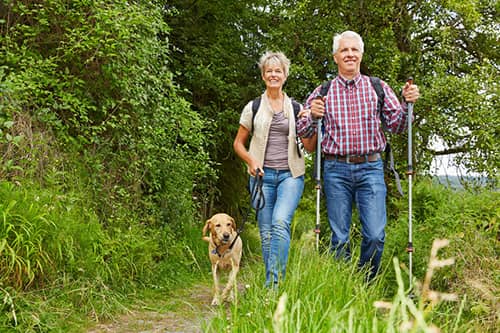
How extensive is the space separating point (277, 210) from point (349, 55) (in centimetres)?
143

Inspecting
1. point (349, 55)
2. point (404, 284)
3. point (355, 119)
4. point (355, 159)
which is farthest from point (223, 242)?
point (349, 55)

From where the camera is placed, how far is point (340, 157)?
15.9 ft

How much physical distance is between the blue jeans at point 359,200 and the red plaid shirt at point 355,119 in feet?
0.49

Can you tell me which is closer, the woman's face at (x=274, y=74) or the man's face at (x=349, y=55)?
the man's face at (x=349, y=55)

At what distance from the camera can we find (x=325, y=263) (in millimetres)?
3838

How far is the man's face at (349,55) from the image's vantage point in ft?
15.9

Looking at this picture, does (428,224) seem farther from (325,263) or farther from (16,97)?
(16,97)

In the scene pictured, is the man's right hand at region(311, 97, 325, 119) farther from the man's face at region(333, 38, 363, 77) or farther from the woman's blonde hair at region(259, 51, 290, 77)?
the woman's blonde hair at region(259, 51, 290, 77)

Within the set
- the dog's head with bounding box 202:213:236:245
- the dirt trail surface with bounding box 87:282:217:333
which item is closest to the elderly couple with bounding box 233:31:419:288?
the dirt trail surface with bounding box 87:282:217:333

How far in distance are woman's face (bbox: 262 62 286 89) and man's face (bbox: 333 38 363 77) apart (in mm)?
581

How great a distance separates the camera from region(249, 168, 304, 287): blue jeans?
489cm

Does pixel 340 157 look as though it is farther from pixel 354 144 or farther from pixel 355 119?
pixel 355 119

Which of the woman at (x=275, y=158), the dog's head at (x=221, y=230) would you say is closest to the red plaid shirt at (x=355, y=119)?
the woman at (x=275, y=158)

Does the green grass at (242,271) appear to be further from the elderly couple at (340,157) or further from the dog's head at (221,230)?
the dog's head at (221,230)
